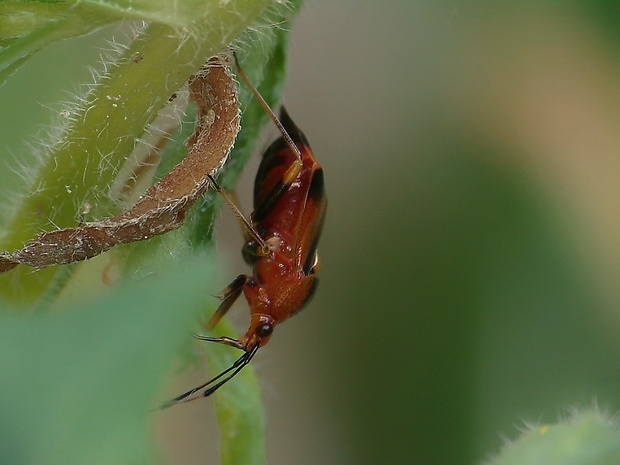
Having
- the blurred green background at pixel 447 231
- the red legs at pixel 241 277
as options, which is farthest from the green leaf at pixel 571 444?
the blurred green background at pixel 447 231

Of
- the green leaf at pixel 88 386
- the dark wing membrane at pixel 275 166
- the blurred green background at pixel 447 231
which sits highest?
the green leaf at pixel 88 386

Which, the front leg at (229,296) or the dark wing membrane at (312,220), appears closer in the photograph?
the front leg at (229,296)

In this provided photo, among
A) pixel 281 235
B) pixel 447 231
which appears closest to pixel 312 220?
pixel 281 235

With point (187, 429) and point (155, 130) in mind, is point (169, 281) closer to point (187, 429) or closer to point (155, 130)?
point (155, 130)

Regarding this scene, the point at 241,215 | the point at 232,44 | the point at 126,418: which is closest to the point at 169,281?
the point at 126,418

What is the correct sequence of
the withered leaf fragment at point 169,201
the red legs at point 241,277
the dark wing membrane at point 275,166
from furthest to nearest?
the dark wing membrane at point 275,166 → the red legs at point 241,277 → the withered leaf fragment at point 169,201

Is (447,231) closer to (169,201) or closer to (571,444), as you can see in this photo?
(571,444)

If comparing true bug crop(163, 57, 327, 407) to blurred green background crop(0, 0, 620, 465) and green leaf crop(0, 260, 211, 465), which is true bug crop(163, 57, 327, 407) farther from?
blurred green background crop(0, 0, 620, 465)

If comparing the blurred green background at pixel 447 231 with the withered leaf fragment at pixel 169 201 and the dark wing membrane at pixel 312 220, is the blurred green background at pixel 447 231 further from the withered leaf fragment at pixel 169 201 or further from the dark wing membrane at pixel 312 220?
the withered leaf fragment at pixel 169 201
